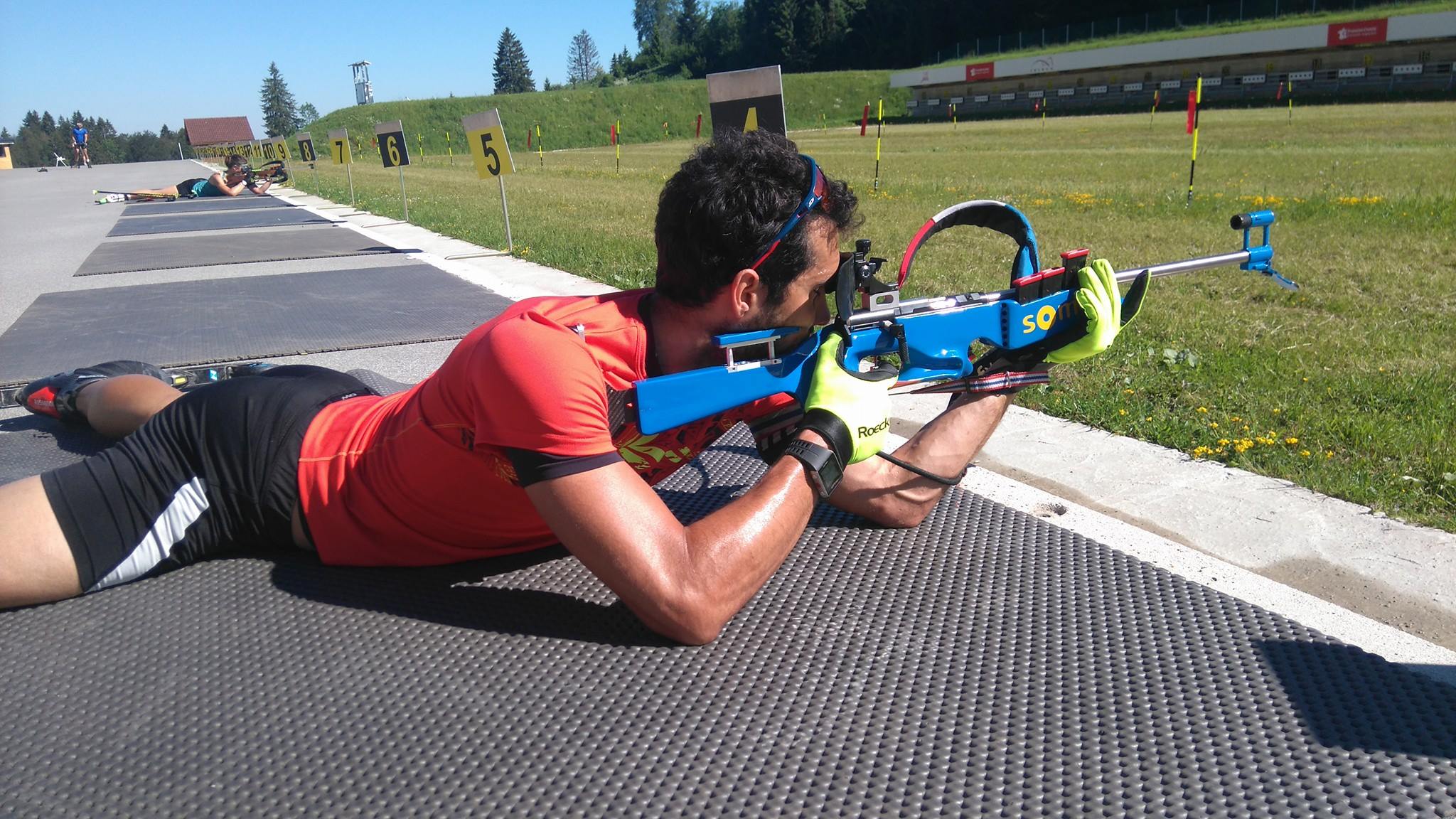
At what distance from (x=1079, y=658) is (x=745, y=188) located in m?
1.27

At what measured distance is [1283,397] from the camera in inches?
175

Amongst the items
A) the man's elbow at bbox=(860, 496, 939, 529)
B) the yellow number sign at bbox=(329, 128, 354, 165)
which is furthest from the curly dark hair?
the yellow number sign at bbox=(329, 128, 354, 165)

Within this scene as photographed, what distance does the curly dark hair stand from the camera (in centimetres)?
208

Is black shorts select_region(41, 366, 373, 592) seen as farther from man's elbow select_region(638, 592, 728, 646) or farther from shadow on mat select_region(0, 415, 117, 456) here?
shadow on mat select_region(0, 415, 117, 456)

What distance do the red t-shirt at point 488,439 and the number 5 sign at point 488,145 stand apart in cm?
860

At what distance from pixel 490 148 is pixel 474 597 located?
9576 millimetres

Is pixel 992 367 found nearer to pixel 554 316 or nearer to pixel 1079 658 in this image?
pixel 1079 658

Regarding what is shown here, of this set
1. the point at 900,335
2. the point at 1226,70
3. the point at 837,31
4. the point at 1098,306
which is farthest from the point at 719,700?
the point at 837,31

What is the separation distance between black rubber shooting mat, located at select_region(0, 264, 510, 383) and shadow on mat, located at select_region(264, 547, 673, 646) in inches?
139

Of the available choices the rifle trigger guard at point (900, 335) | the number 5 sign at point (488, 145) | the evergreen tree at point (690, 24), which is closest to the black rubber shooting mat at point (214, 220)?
the number 5 sign at point (488, 145)

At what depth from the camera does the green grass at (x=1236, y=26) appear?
150 ft

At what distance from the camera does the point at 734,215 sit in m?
2.07

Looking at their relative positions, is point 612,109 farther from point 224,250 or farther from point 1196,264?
point 1196,264

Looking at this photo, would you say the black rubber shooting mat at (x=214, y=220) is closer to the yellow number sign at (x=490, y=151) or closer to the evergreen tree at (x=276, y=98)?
the yellow number sign at (x=490, y=151)
